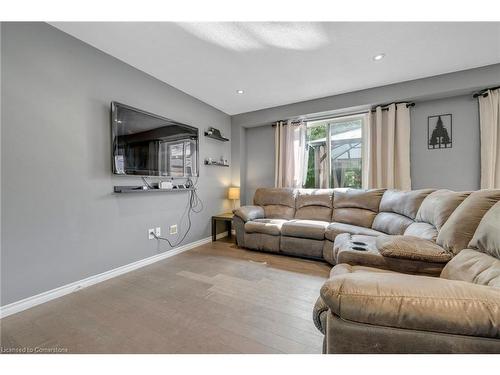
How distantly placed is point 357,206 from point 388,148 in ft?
3.20

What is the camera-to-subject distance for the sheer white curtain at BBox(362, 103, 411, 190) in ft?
9.53

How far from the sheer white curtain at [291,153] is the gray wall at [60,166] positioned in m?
2.28

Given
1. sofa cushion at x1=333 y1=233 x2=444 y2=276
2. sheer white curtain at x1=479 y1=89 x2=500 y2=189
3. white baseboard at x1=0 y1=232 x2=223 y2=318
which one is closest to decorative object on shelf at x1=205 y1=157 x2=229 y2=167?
white baseboard at x1=0 y1=232 x2=223 y2=318

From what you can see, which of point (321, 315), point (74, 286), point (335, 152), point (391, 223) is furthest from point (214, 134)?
point (321, 315)

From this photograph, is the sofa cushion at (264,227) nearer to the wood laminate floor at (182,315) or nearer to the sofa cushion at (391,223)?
the wood laminate floor at (182,315)

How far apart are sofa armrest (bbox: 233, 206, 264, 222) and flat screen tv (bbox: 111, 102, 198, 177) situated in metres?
0.92

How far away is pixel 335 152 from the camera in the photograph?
3.63m

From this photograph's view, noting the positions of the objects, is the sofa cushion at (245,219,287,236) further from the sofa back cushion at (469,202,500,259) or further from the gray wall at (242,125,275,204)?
the sofa back cushion at (469,202,500,259)

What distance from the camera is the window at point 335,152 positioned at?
344 centimetres

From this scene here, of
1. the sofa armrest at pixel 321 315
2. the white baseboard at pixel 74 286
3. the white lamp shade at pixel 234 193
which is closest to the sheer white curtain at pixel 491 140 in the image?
the sofa armrest at pixel 321 315

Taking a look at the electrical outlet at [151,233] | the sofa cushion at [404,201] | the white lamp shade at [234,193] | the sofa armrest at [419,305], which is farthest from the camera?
the white lamp shade at [234,193]

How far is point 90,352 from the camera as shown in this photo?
1.19 metres
